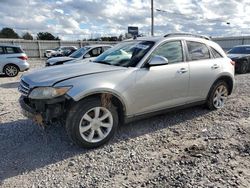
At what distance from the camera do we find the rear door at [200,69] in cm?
489

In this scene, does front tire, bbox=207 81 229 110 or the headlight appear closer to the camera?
the headlight

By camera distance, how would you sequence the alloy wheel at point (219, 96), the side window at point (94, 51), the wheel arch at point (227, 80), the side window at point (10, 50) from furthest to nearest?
the side window at point (10, 50), the side window at point (94, 51), the alloy wheel at point (219, 96), the wheel arch at point (227, 80)

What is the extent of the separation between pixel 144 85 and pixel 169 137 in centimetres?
100

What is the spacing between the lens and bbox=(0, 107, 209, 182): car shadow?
136 inches

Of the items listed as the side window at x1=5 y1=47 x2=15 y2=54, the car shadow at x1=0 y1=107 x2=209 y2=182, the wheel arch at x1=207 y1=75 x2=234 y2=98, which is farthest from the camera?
the side window at x1=5 y1=47 x2=15 y2=54

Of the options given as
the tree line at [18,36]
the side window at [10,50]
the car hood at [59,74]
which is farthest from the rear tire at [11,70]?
the tree line at [18,36]

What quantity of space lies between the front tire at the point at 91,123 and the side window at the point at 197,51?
2056 mm

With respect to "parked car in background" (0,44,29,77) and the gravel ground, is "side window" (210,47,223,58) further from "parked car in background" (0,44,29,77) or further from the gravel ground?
"parked car in background" (0,44,29,77)

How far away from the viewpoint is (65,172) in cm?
324

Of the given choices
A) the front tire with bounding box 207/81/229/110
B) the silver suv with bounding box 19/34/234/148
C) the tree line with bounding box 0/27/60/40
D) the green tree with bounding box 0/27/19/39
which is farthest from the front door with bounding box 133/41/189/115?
the green tree with bounding box 0/27/19/39

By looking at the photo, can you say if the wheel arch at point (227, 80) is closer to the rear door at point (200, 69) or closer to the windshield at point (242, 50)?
the rear door at point (200, 69)

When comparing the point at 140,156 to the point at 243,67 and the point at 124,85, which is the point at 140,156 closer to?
the point at 124,85

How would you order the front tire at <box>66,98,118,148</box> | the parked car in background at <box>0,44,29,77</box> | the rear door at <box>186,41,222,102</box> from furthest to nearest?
the parked car in background at <box>0,44,29,77</box>
the rear door at <box>186,41,222,102</box>
the front tire at <box>66,98,118,148</box>

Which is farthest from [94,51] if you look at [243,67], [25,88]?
[25,88]
